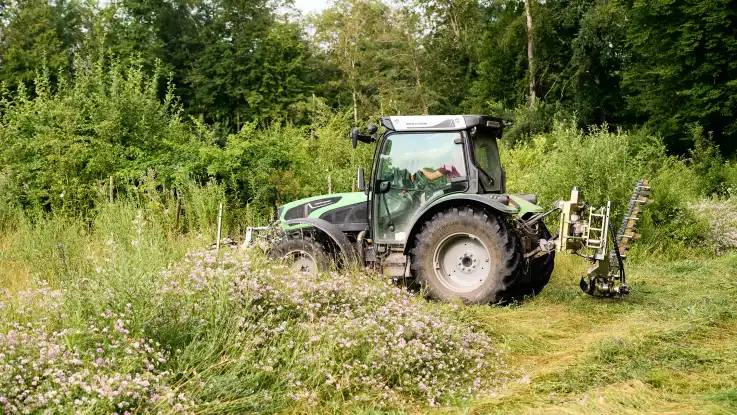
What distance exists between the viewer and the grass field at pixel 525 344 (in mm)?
4105

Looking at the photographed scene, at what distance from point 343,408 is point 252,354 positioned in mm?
631

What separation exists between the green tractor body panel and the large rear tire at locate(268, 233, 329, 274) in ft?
1.03

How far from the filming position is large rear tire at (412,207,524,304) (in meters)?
6.90

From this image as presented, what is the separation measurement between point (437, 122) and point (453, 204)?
898 mm

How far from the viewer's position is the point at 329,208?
8.38 meters

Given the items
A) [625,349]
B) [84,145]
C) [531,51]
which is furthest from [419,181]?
[531,51]

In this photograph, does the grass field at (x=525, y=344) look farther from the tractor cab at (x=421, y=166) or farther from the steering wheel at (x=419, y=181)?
the steering wheel at (x=419, y=181)

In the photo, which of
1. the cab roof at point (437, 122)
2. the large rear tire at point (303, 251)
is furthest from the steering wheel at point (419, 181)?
the large rear tire at point (303, 251)

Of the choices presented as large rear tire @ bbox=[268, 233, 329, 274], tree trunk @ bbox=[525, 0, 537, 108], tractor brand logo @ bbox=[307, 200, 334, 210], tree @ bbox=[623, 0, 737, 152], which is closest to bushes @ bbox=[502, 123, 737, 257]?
tractor brand logo @ bbox=[307, 200, 334, 210]

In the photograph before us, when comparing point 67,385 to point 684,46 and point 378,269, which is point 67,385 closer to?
point 378,269

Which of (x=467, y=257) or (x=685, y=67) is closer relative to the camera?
(x=467, y=257)

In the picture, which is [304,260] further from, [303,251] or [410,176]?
[410,176]

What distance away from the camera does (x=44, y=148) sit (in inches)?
437

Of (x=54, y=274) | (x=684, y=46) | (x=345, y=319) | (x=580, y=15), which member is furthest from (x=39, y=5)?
(x=345, y=319)
